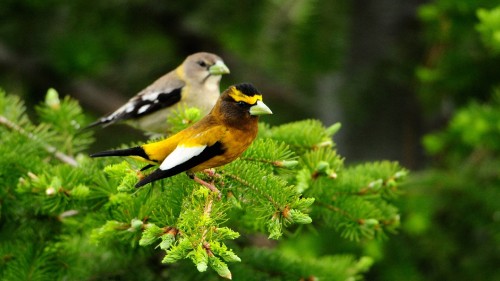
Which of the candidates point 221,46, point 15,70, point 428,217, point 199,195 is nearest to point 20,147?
point 199,195

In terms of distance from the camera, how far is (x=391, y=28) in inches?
334

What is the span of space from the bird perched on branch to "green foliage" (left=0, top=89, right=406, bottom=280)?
1247mm

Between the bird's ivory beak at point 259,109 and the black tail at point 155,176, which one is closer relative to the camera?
the black tail at point 155,176

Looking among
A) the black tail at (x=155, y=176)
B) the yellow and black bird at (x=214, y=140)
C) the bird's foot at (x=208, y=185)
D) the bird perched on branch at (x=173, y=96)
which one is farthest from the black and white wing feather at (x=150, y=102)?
the black tail at (x=155, y=176)

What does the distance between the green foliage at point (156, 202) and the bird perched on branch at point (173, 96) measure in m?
1.25

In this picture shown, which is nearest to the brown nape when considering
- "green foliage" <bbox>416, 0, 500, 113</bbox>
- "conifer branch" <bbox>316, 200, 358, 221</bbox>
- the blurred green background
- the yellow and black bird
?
the yellow and black bird

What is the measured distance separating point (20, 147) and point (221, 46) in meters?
6.42

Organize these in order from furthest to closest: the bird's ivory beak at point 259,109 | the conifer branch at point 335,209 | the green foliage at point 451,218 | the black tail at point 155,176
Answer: the green foliage at point 451,218 < the conifer branch at point 335,209 < the bird's ivory beak at point 259,109 < the black tail at point 155,176

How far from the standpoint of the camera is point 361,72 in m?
8.38

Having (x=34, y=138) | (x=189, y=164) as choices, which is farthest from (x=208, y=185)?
(x=34, y=138)

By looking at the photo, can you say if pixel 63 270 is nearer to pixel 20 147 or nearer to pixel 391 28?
pixel 20 147

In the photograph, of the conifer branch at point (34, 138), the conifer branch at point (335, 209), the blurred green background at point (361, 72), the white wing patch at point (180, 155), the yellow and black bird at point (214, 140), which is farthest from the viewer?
the blurred green background at point (361, 72)

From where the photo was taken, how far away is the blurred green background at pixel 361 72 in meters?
7.17

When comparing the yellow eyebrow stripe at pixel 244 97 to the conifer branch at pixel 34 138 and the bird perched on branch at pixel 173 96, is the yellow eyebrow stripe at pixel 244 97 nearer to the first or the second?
the conifer branch at pixel 34 138
